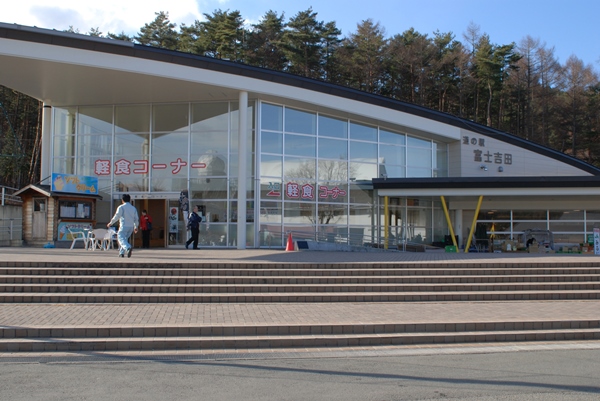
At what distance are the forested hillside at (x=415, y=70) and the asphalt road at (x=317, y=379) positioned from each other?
37283 millimetres

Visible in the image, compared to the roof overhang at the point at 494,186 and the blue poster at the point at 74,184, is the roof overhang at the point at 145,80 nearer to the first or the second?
the roof overhang at the point at 494,186

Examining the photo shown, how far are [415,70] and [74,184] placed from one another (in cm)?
3243

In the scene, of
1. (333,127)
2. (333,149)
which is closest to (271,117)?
(333,127)

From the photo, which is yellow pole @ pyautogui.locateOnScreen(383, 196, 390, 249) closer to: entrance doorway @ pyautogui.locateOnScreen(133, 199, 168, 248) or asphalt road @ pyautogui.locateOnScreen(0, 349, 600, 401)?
entrance doorway @ pyautogui.locateOnScreen(133, 199, 168, 248)

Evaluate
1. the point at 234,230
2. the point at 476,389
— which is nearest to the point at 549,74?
the point at 234,230

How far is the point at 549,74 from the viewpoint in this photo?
48.0m

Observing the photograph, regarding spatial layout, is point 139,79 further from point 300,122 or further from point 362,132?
point 362,132

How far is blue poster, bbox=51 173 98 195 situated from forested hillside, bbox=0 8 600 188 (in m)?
23.2

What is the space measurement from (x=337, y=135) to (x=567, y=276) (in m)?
12.8

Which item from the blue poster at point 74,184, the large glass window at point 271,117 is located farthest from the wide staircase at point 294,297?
the large glass window at point 271,117

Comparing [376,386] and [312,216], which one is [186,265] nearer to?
[376,386]

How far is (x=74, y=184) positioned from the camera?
21.1 meters

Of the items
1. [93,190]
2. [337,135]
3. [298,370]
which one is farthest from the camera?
[337,135]

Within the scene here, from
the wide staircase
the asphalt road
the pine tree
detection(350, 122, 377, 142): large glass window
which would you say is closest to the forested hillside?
the pine tree
